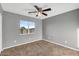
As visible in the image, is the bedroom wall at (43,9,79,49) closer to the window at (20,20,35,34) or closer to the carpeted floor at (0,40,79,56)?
the carpeted floor at (0,40,79,56)

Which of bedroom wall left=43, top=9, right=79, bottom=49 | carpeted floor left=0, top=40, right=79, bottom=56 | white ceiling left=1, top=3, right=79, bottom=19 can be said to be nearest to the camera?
white ceiling left=1, top=3, right=79, bottom=19

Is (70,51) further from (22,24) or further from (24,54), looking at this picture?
(22,24)

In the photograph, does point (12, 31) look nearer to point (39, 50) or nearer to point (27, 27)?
point (27, 27)

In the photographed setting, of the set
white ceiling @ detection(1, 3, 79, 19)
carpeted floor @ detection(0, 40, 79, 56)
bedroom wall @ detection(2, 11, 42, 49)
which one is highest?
white ceiling @ detection(1, 3, 79, 19)

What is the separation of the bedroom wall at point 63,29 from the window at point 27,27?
31 cm

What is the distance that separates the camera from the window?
232 centimetres

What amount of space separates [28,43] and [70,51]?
41.0 inches

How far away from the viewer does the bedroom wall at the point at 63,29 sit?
2.38 meters

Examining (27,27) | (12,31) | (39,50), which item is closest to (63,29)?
(39,50)

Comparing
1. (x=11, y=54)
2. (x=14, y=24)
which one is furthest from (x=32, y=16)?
(x=11, y=54)

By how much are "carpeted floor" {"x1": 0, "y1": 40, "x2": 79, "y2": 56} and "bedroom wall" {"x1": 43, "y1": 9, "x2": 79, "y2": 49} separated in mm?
149

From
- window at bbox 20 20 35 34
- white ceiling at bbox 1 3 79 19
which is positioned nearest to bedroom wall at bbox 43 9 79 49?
white ceiling at bbox 1 3 79 19

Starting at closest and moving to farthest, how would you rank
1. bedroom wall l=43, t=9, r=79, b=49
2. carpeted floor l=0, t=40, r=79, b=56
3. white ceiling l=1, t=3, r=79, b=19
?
1. white ceiling l=1, t=3, r=79, b=19
2. carpeted floor l=0, t=40, r=79, b=56
3. bedroom wall l=43, t=9, r=79, b=49

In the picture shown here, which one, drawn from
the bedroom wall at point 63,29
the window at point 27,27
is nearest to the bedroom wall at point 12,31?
the window at point 27,27
